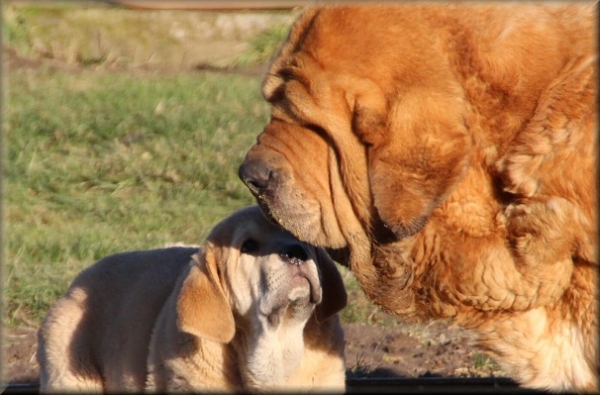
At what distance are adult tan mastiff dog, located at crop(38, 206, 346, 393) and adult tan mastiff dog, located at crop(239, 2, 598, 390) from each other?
3.83ft

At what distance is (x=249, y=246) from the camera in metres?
4.55

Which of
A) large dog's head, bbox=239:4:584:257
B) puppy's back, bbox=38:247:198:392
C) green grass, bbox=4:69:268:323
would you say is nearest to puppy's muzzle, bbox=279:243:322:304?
puppy's back, bbox=38:247:198:392

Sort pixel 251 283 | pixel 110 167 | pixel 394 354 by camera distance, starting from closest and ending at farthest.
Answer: pixel 251 283
pixel 394 354
pixel 110 167

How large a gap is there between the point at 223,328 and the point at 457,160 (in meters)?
1.76

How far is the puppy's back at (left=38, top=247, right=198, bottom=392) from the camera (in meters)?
5.00

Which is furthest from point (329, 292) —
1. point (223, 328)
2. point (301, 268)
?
point (223, 328)

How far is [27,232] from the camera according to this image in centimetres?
766

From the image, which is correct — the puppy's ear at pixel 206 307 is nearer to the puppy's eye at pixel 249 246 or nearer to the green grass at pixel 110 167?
the puppy's eye at pixel 249 246

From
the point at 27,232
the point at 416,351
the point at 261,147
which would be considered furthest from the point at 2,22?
the point at 261,147

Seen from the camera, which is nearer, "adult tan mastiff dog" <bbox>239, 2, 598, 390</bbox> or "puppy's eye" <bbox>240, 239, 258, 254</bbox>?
"adult tan mastiff dog" <bbox>239, 2, 598, 390</bbox>

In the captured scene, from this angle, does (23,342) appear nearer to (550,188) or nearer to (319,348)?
(319,348)

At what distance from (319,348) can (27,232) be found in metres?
3.66

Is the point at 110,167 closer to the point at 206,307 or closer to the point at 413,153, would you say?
the point at 206,307

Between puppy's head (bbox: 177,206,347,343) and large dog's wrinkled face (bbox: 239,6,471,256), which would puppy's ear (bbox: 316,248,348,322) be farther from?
large dog's wrinkled face (bbox: 239,6,471,256)
